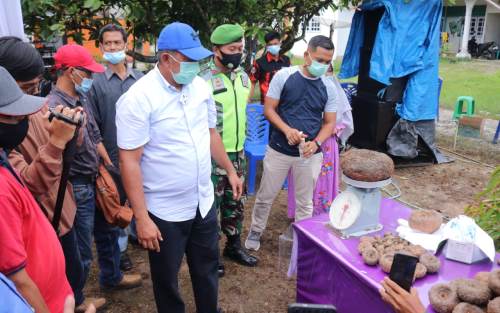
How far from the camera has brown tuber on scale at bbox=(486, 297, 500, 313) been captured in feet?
4.96

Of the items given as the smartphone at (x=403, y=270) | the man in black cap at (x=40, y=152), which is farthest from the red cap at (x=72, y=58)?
the smartphone at (x=403, y=270)

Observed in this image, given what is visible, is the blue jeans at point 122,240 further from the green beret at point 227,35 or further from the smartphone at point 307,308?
the smartphone at point 307,308

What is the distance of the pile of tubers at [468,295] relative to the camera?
1.59 meters

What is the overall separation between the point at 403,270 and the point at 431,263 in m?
0.33

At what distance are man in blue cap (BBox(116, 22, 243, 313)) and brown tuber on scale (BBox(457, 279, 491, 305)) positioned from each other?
4.39ft

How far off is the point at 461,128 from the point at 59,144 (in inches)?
275

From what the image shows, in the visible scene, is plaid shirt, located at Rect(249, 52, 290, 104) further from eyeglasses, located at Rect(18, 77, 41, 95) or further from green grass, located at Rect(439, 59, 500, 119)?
green grass, located at Rect(439, 59, 500, 119)

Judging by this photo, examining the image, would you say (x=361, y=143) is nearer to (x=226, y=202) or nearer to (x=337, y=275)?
(x=226, y=202)

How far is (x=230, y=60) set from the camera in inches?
123

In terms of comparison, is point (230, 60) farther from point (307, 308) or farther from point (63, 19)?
point (63, 19)

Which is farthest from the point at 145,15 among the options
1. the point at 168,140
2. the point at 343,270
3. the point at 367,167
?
the point at 343,270

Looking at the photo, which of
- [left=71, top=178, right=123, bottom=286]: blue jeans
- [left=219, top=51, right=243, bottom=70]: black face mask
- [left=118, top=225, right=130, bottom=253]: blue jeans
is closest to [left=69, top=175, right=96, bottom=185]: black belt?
[left=71, top=178, right=123, bottom=286]: blue jeans

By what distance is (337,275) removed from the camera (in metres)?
2.24

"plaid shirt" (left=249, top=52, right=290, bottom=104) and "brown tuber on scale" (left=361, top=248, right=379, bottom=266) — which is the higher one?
"plaid shirt" (left=249, top=52, right=290, bottom=104)
